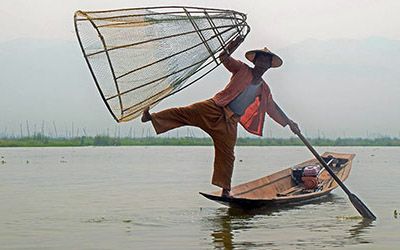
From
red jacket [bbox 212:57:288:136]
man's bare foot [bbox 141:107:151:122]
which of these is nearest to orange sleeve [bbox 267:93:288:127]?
red jacket [bbox 212:57:288:136]

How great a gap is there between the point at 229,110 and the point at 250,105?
420mm

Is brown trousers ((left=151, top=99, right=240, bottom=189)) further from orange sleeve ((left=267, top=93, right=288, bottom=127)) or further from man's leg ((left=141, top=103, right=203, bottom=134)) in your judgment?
orange sleeve ((left=267, top=93, right=288, bottom=127))

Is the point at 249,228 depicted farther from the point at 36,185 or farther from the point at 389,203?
the point at 36,185

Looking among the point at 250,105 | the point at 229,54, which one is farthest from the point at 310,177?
the point at 229,54

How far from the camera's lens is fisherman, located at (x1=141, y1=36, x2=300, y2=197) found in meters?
9.93

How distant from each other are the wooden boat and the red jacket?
0.96 m

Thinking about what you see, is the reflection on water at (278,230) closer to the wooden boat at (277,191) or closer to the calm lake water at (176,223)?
the calm lake water at (176,223)

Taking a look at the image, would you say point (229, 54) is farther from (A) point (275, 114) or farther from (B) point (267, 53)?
(A) point (275, 114)

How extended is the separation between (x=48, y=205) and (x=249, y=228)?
15.4 feet

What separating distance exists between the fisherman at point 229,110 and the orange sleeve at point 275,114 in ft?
0.05

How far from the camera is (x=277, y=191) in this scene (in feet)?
43.4

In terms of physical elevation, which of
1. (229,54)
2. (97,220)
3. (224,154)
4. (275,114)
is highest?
(229,54)

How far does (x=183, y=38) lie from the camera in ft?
29.8

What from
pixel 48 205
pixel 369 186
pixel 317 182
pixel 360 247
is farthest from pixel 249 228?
pixel 369 186
